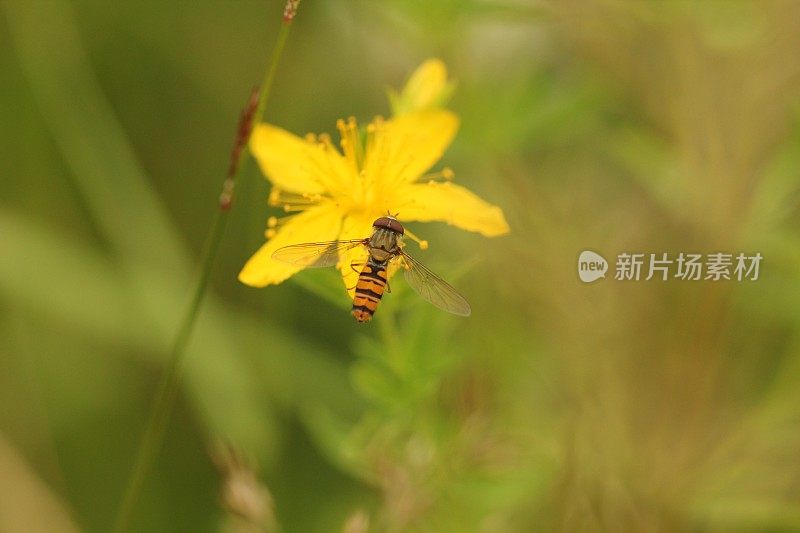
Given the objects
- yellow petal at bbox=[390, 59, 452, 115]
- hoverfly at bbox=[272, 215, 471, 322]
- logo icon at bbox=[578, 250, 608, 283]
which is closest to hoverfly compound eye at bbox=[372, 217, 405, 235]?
hoverfly at bbox=[272, 215, 471, 322]

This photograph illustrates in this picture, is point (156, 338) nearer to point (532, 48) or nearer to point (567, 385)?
point (567, 385)

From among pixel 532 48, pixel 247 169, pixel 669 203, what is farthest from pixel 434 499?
pixel 532 48

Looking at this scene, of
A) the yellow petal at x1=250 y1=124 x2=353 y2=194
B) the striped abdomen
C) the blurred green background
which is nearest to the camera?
the striped abdomen

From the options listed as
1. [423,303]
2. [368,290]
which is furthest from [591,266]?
[368,290]

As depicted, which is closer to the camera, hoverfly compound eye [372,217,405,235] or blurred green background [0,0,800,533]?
hoverfly compound eye [372,217,405,235]

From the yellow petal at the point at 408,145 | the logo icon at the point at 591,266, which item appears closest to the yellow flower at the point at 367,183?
the yellow petal at the point at 408,145

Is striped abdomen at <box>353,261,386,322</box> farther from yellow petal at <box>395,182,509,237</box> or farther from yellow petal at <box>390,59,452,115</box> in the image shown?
yellow petal at <box>390,59,452,115</box>

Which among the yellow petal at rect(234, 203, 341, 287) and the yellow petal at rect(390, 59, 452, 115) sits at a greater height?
the yellow petal at rect(390, 59, 452, 115)

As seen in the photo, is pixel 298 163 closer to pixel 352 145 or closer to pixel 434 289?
pixel 352 145
